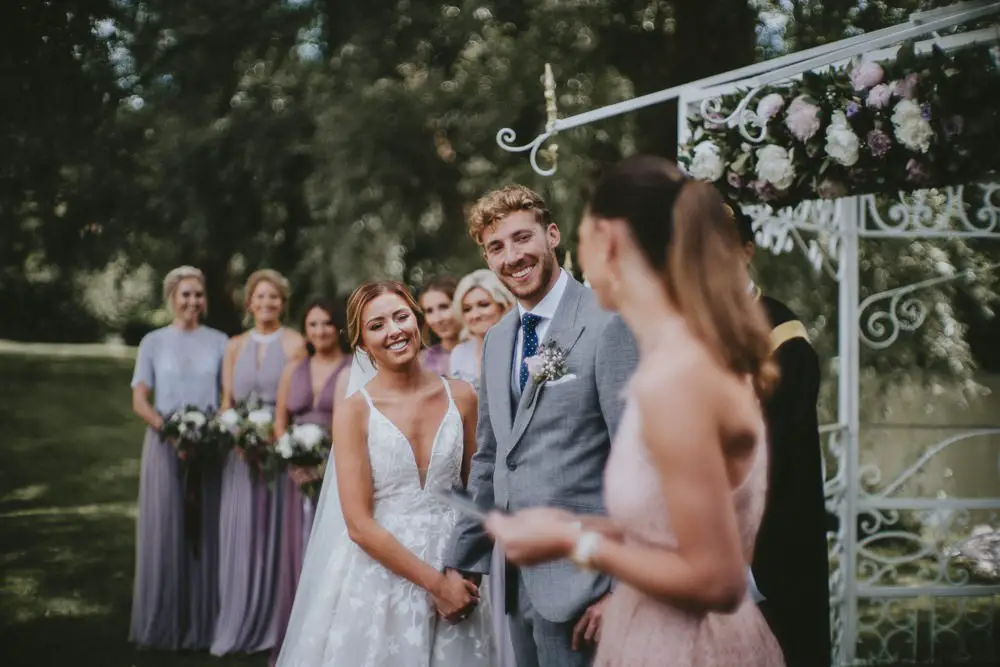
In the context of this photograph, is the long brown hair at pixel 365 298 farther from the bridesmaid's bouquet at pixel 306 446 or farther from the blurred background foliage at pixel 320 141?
the blurred background foliage at pixel 320 141

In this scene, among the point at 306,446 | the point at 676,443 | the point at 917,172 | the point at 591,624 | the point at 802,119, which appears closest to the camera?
the point at 676,443

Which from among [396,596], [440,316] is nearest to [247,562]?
[440,316]

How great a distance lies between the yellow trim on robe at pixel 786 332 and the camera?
8.20 feet

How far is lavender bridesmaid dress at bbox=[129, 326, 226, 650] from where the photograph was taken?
500 centimetres

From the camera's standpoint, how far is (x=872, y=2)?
5766 millimetres

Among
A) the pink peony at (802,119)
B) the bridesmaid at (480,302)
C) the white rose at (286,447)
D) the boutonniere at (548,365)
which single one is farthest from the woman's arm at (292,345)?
the boutonniere at (548,365)

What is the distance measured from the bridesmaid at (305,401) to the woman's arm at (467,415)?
1787mm

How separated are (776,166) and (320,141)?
565 cm

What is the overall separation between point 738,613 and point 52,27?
6.40 m

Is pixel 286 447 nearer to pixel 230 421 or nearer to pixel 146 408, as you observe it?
pixel 230 421

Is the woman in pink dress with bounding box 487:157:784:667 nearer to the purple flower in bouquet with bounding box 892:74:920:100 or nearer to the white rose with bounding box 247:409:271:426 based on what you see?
the purple flower in bouquet with bounding box 892:74:920:100

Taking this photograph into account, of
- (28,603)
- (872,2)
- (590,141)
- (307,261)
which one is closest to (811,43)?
(872,2)

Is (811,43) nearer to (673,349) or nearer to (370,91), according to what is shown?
(370,91)

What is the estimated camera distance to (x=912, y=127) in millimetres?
2805
